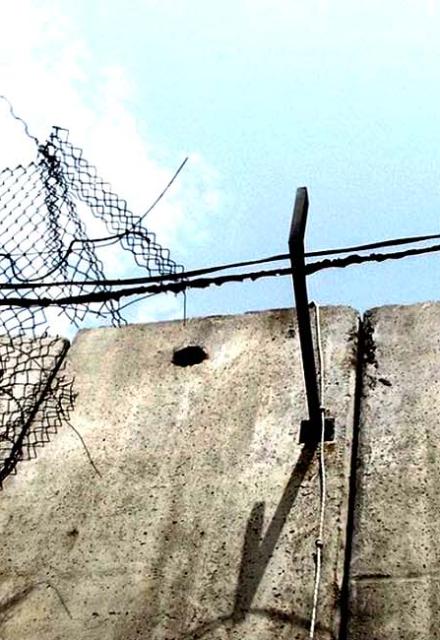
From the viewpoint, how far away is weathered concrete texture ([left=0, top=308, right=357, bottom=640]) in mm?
3678

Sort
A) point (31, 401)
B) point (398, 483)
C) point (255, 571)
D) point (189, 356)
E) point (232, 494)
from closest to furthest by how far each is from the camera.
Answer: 1. point (255, 571)
2. point (398, 483)
3. point (232, 494)
4. point (31, 401)
5. point (189, 356)

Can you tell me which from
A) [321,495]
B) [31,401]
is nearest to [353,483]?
[321,495]

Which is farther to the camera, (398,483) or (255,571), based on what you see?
(398,483)

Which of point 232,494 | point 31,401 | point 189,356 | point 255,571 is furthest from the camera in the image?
point 189,356

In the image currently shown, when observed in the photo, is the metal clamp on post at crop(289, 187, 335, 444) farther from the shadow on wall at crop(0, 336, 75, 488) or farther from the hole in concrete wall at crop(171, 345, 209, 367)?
the shadow on wall at crop(0, 336, 75, 488)

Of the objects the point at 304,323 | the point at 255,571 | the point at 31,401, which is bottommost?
the point at 255,571

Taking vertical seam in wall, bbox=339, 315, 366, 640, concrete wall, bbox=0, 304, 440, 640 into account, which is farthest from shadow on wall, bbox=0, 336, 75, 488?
vertical seam in wall, bbox=339, 315, 366, 640

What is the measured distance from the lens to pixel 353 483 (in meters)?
4.01

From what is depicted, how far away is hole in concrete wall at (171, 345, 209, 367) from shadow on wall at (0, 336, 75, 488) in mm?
528

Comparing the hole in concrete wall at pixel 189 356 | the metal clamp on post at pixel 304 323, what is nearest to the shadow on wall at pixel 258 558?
the metal clamp on post at pixel 304 323

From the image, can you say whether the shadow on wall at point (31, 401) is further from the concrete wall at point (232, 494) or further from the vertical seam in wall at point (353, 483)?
the vertical seam in wall at point (353, 483)

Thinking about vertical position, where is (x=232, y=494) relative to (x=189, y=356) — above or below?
below

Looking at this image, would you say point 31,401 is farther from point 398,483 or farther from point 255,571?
point 398,483

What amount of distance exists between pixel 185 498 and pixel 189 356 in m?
1.02
